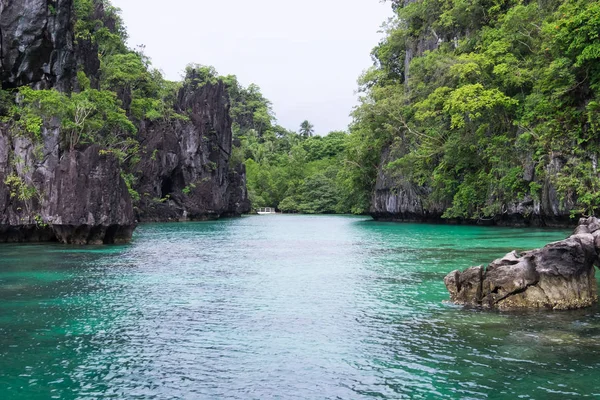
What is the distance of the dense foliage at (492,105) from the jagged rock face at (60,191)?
21.1m

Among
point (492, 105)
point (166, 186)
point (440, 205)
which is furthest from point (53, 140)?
point (166, 186)

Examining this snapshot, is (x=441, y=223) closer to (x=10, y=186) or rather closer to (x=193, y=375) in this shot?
(x=10, y=186)

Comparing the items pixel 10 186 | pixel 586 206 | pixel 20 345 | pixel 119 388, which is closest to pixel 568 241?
pixel 119 388

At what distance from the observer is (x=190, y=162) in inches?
2228

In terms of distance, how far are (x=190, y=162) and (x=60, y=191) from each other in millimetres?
32253

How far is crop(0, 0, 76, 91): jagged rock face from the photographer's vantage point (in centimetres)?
2638

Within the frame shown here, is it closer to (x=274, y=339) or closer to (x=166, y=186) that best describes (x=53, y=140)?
(x=274, y=339)

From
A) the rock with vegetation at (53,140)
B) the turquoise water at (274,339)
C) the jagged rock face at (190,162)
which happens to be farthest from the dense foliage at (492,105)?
the rock with vegetation at (53,140)

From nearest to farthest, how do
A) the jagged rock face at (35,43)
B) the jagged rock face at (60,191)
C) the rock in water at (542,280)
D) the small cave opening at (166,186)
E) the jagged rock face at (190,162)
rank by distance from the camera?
1. the rock in water at (542,280)
2. the jagged rock face at (60,191)
3. the jagged rock face at (35,43)
4. the jagged rock face at (190,162)
5. the small cave opening at (166,186)

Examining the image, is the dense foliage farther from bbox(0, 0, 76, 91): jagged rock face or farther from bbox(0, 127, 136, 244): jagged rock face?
bbox(0, 0, 76, 91): jagged rock face

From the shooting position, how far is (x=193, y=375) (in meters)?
7.25

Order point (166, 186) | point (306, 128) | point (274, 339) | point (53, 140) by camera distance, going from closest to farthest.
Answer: point (274, 339)
point (53, 140)
point (166, 186)
point (306, 128)

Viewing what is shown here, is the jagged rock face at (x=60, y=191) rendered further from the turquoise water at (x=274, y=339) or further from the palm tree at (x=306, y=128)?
the palm tree at (x=306, y=128)

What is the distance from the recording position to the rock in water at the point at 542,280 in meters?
10.6
